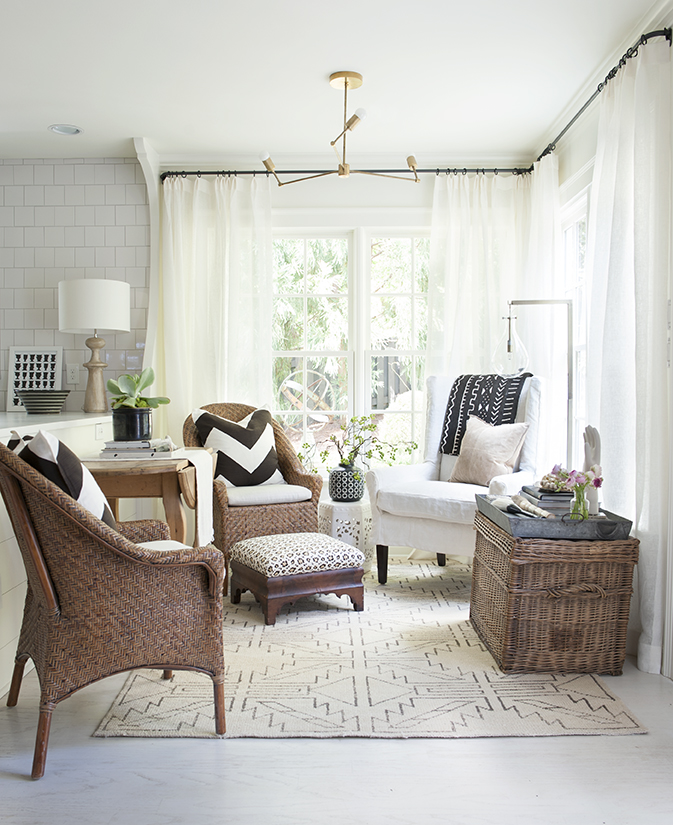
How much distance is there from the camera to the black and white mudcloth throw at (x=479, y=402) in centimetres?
396

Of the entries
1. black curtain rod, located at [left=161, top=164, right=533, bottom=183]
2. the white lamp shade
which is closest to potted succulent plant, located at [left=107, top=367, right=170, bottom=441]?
the white lamp shade

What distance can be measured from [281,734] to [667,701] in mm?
1294

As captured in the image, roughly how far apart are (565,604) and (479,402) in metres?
1.70

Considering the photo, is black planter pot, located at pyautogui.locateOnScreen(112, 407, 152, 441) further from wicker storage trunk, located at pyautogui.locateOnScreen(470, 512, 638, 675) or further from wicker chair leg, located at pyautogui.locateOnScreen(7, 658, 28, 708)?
wicker storage trunk, located at pyautogui.locateOnScreen(470, 512, 638, 675)

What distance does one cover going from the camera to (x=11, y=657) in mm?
2518

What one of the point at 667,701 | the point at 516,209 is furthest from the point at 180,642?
the point at 516,209

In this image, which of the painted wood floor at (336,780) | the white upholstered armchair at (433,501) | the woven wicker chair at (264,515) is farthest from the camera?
the woven wicker chair at (264,515)

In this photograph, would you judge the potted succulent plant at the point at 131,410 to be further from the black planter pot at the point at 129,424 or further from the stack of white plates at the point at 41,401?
the stack of white plates at the point at 41,401

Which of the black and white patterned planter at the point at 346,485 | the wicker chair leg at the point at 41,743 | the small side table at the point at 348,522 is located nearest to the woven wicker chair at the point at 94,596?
the wicker chair leg at the point at 41,743

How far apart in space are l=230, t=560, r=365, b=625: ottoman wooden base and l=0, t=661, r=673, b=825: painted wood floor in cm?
103

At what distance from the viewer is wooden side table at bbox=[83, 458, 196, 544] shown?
2727mm

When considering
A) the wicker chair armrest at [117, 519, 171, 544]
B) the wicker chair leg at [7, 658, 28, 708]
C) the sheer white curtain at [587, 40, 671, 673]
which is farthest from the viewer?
the sheer white curtain at [587, 40, 671, 673]

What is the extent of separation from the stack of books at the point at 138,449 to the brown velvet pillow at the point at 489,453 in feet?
5.40

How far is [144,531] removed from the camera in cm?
253
